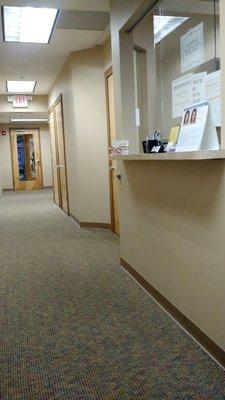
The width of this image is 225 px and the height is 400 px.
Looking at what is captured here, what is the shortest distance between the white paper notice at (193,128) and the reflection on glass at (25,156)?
11.2 metres

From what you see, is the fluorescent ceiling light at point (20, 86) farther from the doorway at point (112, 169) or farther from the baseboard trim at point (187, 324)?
the baseboard trim at point (187, 324)

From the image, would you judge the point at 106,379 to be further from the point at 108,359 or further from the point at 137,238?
the point at 137,238

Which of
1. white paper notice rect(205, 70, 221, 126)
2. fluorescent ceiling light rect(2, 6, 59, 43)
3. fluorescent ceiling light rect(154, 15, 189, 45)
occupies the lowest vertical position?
white paper notice rect(205, 70, 221, 126)

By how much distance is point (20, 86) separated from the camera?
26.3ft

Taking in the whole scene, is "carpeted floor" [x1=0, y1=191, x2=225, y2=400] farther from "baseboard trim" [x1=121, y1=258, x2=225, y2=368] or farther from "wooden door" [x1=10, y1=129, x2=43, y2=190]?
"wooden door" [x1=10, y1=129, x2=43, y2=190]

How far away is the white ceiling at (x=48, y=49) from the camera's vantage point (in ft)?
12.1

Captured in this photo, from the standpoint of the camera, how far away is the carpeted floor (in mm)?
1799

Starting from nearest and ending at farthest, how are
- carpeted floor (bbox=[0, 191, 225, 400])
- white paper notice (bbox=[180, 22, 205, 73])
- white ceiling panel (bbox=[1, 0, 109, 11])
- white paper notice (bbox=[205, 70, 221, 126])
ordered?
carpeted floor (bbox=[0, 191, 225, 400]), white paper notice (bbox=[205, 70, 221, 126]), white paper notice (bbox=[180, 22, 205, 73]), white ceiling panel (bbox=[1, 0, 109, 11])

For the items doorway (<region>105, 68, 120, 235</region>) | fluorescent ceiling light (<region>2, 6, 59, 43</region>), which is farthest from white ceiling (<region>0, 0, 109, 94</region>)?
doorway (<region>105, 68, 120, 235</region>)

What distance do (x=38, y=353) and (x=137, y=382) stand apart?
654 mm

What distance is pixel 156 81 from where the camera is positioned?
3166 mm

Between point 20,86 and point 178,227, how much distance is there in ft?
22.3

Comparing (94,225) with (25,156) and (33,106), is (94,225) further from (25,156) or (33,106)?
(25,156)

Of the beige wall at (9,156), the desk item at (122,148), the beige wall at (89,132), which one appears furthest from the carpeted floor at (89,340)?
the beige wall at (9,156)
